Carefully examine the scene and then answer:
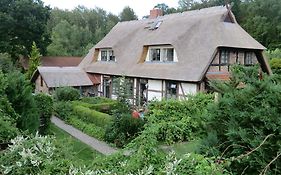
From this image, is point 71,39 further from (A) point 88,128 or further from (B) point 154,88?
(A) point 88,128

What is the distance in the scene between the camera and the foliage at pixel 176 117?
46.6 ft

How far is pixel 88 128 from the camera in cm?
1634

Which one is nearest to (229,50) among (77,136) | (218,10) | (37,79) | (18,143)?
(218,10)

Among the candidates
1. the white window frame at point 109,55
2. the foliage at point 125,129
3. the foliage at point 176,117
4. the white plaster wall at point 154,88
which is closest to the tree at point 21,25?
the white window frame at point 109,55

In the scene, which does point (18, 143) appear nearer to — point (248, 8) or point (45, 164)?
point (45, 164)

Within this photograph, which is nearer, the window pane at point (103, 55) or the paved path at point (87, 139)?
the paved path at point (87, 139)

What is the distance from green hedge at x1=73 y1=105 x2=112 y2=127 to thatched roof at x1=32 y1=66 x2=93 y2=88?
678 cm

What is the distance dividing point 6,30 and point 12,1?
3.42m

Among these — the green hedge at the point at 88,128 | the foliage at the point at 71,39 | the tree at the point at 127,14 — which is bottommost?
the green hedge at the point at 88,128

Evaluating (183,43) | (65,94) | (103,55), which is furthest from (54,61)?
(183,43)

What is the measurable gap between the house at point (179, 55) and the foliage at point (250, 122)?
44.1ft

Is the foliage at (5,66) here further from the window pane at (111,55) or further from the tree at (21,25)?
the tree at (21,25)

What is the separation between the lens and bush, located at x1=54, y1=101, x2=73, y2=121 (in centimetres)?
1944

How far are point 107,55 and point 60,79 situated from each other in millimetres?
4977
